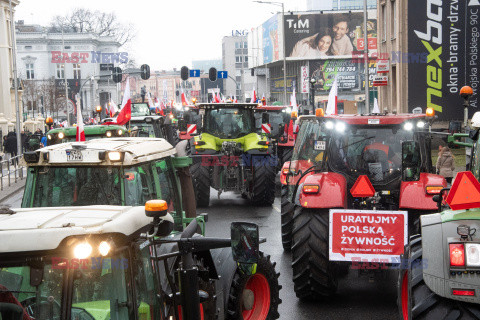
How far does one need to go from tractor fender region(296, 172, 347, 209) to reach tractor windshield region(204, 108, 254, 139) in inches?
405

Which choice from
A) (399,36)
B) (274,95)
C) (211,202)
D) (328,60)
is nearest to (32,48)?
(274,95)

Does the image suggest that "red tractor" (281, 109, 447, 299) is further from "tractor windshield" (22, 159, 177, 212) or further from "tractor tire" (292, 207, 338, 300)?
"tractor windshield" (22, 159, 177, 212)

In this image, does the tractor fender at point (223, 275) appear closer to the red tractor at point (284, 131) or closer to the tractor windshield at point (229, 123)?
the tractor windshield at point (229, 123)

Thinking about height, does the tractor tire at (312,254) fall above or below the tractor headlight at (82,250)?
below

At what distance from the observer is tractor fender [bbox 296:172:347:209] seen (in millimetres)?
8734

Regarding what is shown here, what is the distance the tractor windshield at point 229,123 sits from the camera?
63.2 feet

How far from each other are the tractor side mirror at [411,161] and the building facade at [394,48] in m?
27.5

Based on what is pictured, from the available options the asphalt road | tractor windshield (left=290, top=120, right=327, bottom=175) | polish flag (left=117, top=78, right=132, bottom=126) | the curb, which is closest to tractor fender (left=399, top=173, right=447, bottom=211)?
the asphalt road

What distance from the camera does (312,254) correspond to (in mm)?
8656

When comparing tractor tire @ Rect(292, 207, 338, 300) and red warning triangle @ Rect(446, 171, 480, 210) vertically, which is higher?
red warning triangle @ Rect(446, 171, 480, 210)

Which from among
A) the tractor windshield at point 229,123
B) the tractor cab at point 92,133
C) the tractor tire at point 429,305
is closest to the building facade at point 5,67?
the tractor windshield at point 229,123

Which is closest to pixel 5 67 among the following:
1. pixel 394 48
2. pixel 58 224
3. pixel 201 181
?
pixel 394 48

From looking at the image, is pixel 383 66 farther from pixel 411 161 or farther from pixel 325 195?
pixel 325 195

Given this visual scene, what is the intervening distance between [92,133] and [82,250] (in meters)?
12.3
